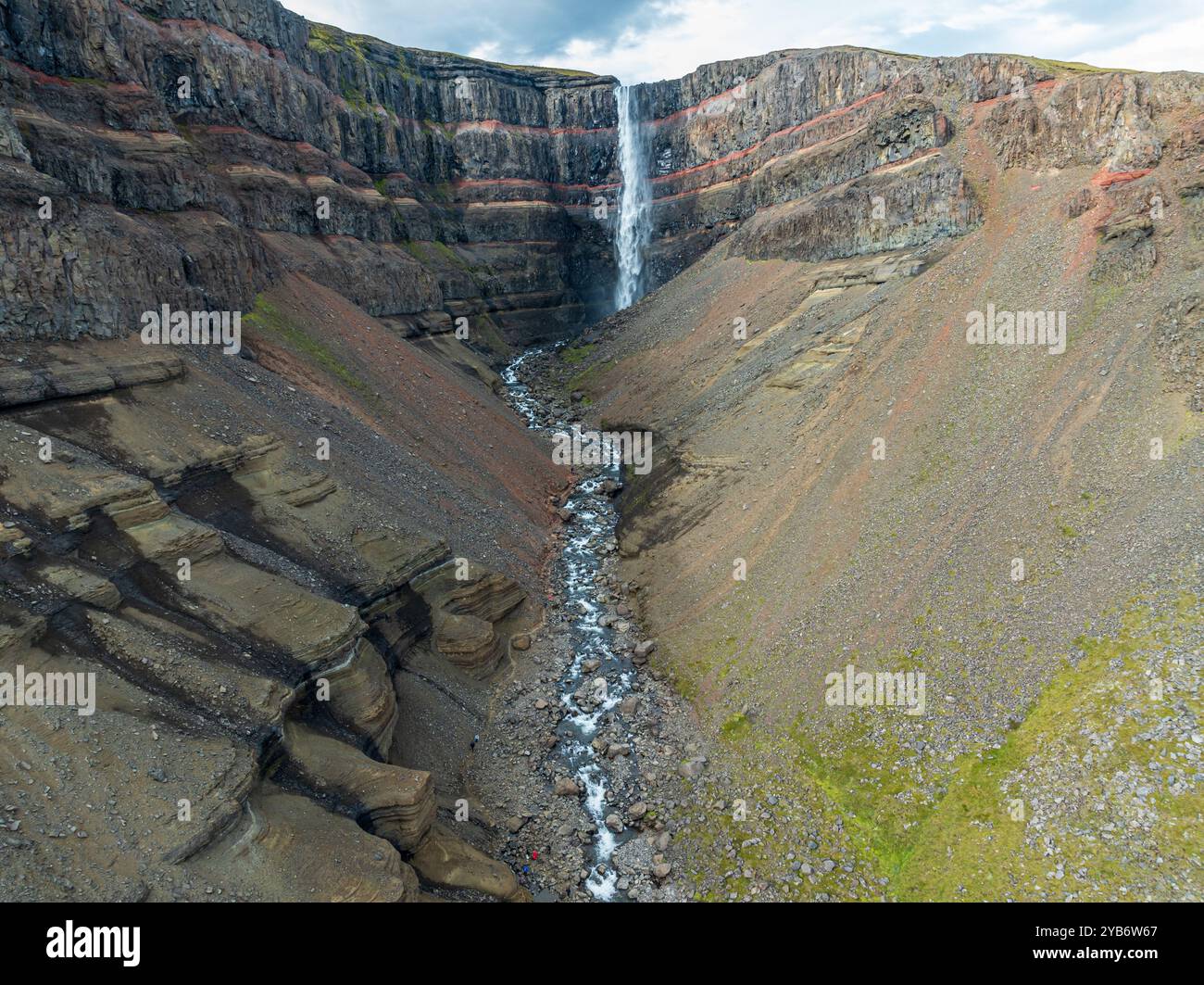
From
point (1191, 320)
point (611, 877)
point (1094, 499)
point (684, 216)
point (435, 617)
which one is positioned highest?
point (684, 216)

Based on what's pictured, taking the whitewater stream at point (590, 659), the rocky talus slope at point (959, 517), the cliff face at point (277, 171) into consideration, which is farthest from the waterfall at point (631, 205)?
the whitewater stream at point (590, 659)

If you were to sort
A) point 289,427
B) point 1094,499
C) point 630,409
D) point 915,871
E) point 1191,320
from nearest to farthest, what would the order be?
point 915,871
point 1094,499
point 1191,320
point 289,427
point 630,409

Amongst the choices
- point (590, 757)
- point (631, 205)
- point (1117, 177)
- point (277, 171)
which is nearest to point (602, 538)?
point (590, 757)

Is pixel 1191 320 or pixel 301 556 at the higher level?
pixel 1191 320

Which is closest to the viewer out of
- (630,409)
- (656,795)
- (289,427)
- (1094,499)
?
(656,795)

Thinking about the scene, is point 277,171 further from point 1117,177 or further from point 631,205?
point 1117,177

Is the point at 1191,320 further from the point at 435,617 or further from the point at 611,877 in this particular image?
the point at 435,617

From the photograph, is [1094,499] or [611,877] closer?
[611,877]

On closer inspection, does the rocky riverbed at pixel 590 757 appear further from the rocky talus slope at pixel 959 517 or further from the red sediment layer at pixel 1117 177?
the red sediment layer at pixel 1117 177

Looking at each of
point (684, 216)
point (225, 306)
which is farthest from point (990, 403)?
point (684, 216)
